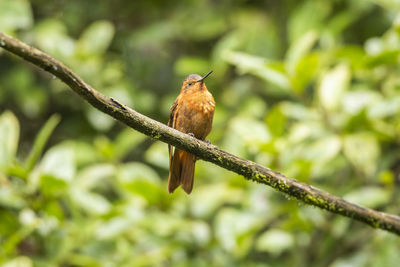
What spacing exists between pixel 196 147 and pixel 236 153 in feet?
5.62

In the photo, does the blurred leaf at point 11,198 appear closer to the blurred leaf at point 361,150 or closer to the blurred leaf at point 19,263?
the blurred leaf at point 19,263

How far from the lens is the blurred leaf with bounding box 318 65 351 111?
3672 millimetres

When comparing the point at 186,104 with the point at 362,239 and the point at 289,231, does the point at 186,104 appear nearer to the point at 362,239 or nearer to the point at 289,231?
the point at 289,231

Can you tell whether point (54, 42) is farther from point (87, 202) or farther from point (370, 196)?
point (370, 196)

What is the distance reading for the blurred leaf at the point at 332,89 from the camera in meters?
3.67

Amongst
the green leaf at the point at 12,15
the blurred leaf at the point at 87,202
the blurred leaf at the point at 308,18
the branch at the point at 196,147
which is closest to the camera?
the branch at the point at 196,147

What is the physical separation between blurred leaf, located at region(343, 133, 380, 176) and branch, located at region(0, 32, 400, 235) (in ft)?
3.16

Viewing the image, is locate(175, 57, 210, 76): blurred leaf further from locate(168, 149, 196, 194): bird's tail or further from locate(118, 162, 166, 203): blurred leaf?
locate(168, 149, 196, 194): bird's tail

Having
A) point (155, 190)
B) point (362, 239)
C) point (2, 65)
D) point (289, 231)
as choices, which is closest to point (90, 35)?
point (2, 65)

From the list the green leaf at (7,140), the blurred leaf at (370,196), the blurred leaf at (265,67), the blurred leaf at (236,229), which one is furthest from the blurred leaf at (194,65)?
the blurred leaf at (370,196)

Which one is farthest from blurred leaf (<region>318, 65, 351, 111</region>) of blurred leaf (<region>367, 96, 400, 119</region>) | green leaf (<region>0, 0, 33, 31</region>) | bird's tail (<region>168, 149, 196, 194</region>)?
green leaf (<region>0, 0, 33, 31</region>)

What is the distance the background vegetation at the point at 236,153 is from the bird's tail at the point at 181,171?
1.76 ft

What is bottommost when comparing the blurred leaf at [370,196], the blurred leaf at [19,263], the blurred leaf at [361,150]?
the blurred leaf at [19,263]

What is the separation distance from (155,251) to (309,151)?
142cm
